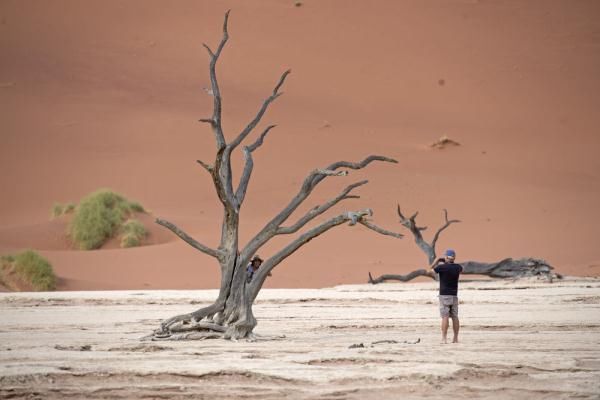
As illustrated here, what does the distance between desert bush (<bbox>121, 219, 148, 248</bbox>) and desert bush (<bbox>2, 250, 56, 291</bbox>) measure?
4.94 metres

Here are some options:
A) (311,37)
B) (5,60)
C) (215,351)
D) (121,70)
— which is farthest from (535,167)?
(215,351)

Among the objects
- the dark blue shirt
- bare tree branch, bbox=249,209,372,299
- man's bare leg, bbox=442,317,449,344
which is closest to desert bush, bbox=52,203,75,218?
bare tree branch, bbox=249,209,372,299

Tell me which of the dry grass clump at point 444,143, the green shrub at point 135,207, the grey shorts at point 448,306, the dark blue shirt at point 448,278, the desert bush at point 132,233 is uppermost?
the dry grass clump at point 444,143

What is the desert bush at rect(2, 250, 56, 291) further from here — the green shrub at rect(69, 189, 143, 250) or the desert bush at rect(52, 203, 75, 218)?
the desert bush at rect(52, 203, 75, 218)

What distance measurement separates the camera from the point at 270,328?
1346 cm

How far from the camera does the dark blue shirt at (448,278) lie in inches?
440

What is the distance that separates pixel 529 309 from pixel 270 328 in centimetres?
457

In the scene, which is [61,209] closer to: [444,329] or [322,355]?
[444,329]

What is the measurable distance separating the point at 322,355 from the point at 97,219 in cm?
2206

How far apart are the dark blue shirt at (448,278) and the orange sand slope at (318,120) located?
568 inches

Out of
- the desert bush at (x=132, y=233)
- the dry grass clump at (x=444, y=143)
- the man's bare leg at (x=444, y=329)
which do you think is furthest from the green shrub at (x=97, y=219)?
the man's bare leg at (x=444, y=329)

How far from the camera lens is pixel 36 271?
24.5 metres

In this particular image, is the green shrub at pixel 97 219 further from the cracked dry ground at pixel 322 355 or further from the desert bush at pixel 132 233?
the cracked dry ground at pixel 322 355

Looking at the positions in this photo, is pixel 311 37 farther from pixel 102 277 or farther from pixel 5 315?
pixel 5 315
